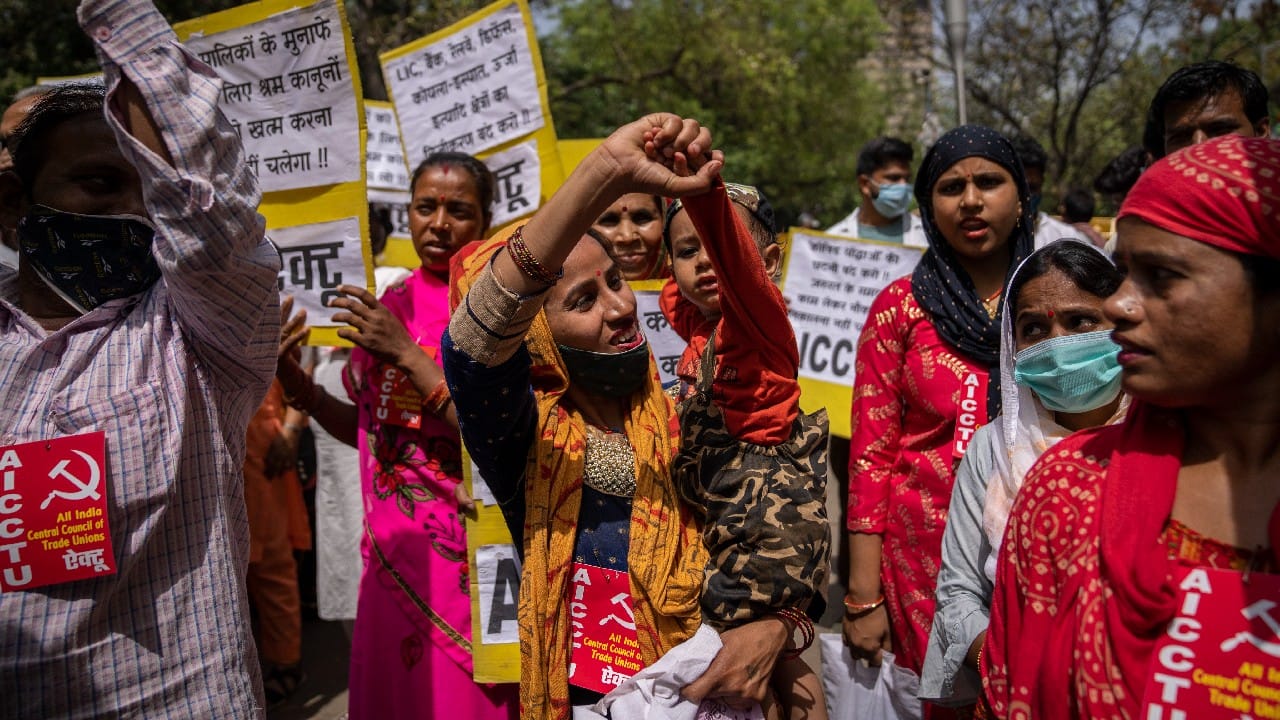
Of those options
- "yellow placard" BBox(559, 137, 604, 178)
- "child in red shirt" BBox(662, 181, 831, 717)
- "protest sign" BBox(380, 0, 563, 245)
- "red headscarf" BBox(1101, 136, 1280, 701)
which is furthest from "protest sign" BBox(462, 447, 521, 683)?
"yellow placard" BBox(559, 137, 604, 178)

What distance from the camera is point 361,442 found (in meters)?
3.20

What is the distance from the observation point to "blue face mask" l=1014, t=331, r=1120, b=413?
2.13m

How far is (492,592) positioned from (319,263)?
59.7 inches

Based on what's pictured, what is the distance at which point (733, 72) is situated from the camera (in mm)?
17281

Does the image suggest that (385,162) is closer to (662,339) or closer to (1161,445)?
(662,339)

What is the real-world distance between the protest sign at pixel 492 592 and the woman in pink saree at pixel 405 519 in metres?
0.25

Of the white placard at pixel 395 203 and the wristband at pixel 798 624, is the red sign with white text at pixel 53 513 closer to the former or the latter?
the wristband at pixel 798 624

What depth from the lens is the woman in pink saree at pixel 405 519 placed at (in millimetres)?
2891

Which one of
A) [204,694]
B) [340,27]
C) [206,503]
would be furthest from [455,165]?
[204,694]

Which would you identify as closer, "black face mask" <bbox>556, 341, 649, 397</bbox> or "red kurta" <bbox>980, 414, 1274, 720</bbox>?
"red kurta" <bbox>980, 414, 1274, 720</bbox>

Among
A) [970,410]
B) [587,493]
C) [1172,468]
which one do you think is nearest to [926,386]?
[970,410]

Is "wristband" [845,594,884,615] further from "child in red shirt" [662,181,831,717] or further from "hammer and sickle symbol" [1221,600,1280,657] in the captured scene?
"hammer and sickle symbol" [1221,600,1280,657]

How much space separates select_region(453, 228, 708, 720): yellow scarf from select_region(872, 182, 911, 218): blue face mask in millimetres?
4553

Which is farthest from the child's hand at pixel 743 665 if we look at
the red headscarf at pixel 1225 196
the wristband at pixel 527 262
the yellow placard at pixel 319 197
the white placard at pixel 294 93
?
the white placard at pixel 294 93
